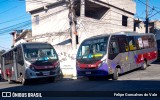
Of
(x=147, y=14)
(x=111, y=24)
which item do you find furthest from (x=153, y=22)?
(x=111, y=24)

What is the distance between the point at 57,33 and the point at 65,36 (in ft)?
4.46

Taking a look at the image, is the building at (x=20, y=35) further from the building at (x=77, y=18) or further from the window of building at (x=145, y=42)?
the window of building at (x=145, y=42)

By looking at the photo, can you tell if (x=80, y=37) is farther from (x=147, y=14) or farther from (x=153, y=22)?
(x=153, y=22)

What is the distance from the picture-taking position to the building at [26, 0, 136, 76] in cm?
2509

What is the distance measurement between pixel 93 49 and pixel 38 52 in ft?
11.7

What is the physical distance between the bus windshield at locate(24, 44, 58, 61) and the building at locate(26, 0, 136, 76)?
23.0ft

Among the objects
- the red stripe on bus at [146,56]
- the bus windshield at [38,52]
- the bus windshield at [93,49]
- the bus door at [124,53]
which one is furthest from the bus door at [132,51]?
the bus windshield at [38,52]

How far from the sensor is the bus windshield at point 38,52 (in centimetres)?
1628

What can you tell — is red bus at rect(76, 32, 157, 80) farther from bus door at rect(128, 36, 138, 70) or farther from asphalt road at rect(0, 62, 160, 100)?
asphalt road at rect(0, 62, 160, 100)

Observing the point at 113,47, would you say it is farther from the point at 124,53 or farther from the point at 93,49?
the point at 124,53

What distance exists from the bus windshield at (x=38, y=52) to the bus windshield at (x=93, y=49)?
1993 millimetres

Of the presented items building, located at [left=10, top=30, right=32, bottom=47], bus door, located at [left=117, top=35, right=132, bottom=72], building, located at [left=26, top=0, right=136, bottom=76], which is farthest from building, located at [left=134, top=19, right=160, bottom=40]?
bus door, located at [left=117, top=35, right=132, bottom=72]

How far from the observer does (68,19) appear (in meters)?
25.7

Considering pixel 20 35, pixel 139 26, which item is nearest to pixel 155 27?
pixel 139 26
